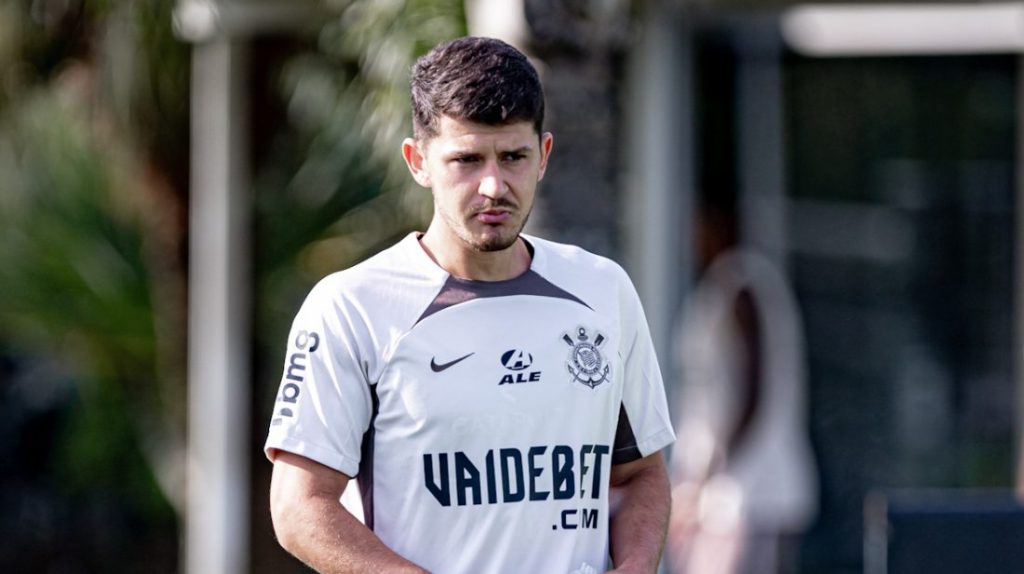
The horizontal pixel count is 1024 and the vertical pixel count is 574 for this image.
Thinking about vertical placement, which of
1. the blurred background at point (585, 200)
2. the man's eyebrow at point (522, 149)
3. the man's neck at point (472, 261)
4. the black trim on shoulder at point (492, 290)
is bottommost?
the black trim on shoulder at point (492, 290)

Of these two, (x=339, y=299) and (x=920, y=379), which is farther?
(x=920, y=379)

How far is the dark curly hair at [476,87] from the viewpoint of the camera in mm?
3082

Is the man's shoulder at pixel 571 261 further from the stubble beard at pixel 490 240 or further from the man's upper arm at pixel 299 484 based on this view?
the man's upper arm at pixel 299 484

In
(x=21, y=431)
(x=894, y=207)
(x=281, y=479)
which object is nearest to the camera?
(x=281, y=479)

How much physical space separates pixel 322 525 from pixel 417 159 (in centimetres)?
66

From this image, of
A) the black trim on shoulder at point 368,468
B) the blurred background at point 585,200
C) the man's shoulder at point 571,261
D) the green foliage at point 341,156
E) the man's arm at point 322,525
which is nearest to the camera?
the man's arm at point 322,525

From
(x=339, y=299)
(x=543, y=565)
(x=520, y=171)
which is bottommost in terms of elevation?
(x=543, y=565)

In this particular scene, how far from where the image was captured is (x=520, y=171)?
3121 millimetres

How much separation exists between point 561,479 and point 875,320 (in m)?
5.05

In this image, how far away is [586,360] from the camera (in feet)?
10.5

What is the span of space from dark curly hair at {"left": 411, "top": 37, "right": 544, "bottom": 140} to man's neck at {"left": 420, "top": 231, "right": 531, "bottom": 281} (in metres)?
0.20

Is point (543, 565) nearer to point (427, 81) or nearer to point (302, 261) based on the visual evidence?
point (427, 81)

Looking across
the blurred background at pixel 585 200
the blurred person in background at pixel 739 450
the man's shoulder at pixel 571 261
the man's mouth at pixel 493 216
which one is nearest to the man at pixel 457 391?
the man's mouth at pixel 493 216

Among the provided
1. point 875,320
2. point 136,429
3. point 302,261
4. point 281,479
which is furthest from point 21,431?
point 281,479
